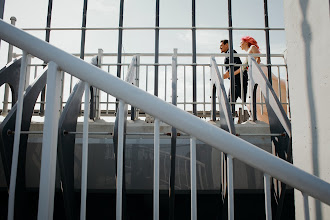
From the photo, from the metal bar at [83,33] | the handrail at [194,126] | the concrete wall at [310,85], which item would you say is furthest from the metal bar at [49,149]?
the metal bar at [83,33]

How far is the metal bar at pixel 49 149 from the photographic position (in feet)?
2.89

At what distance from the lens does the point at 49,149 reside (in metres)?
0.90

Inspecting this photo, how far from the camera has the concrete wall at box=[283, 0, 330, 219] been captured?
112 centimetres

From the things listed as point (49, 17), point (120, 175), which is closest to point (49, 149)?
point (120, 175)

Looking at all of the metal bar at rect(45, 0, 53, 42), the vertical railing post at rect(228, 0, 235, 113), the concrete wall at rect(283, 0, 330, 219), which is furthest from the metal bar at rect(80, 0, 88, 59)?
the concrete wall at rect(283, 0, 330, 219)

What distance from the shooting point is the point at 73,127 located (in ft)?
8.15

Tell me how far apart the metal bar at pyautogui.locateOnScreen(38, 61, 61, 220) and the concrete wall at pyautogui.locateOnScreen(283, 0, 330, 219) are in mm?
1199

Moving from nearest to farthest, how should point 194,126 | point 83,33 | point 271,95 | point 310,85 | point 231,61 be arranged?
point 194,126 → point 310,85 → point 271,95 → point 231,61 → point 83,33

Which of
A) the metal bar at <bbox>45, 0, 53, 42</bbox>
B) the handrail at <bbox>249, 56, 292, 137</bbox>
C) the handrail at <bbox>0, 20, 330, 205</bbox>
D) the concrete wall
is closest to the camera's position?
the handrail at <bbox>0, 20, 330, 205</bbox>

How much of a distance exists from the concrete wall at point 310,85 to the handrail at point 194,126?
1.14 feet

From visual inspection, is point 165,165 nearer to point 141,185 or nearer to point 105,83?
point 141,185

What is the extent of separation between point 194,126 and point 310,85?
744mm

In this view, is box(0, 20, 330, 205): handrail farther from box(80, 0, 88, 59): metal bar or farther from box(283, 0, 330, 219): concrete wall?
box(80, 0, 88, 59): metal bar

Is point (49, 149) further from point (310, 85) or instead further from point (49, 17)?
point (49, 17)
